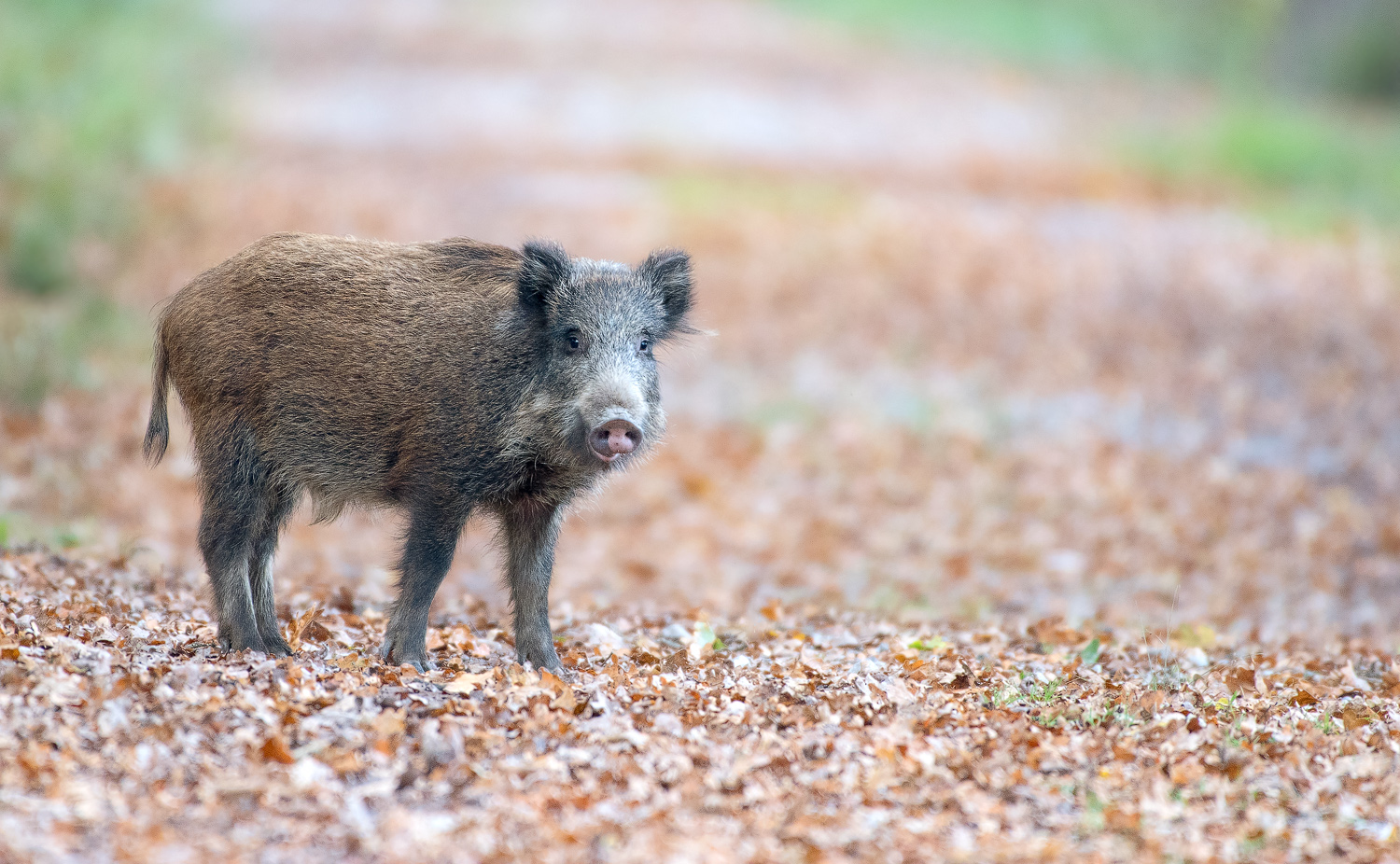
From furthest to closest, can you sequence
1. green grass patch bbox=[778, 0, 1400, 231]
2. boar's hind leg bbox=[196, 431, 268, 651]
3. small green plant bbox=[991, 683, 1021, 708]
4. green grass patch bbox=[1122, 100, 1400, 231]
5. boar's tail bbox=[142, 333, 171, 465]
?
1. green grass patch bbox=[778, 0, 1400, 231]
2. green grass patch bbox=[1122, 100, 1400, 231]
3. boar's tail bbox=[142, 333, 171, 465]
4. boar's hind leg bbox=[196, 431, 268, 651]
5. small green plant bbox=[991, 683, 1021, 708]

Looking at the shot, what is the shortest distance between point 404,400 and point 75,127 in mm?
10660

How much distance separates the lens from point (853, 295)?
14.9 metres

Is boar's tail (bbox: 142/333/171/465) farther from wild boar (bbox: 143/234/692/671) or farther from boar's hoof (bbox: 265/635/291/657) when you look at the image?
boar's hoof (bbox: 265/635/291/657)

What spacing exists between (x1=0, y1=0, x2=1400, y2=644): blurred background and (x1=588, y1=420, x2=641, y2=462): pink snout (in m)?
2.06

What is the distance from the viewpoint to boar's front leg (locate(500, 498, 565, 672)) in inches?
221

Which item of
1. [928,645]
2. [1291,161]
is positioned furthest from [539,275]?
[1291,161]

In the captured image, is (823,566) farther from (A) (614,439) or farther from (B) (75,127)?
(B) (75,127)

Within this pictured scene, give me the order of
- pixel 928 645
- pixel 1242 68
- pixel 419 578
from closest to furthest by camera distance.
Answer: pixel 419 578 → pixel 928 645 → pixel 1242 68

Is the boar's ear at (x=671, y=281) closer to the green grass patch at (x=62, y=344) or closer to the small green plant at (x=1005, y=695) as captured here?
the small green plant at (x=1005, y=695)

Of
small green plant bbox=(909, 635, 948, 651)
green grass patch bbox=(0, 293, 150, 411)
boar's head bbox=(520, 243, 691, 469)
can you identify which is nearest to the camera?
boar's head bbox=(520, 243, 691, 469)

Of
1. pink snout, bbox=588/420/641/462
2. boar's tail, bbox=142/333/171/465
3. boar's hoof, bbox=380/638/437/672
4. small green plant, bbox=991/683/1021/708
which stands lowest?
boar's hoof, bbox=380/638/437/672

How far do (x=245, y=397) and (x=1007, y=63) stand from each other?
29815 millimetres

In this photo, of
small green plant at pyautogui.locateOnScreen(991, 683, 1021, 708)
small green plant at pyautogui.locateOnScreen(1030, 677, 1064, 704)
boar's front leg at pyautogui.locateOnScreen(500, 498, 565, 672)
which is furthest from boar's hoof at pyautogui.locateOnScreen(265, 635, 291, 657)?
small green plant at pyautogui.locateOnScreen(1030, 677, 1064, 704)

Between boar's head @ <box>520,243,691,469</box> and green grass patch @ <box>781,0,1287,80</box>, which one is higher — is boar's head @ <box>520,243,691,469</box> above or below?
below
